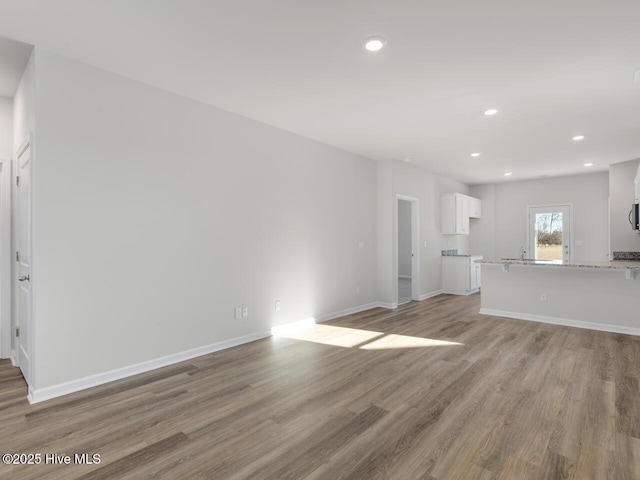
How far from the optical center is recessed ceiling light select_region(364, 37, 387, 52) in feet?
8.50

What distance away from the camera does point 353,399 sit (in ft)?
9.20

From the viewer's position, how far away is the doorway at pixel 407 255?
7188mm

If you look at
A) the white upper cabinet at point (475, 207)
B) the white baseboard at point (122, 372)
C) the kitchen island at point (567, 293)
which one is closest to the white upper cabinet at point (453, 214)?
the white upper cabinet at point (475, 207)

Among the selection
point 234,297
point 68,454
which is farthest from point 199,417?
point 234,297

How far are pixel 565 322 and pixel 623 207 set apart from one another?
9.56ft

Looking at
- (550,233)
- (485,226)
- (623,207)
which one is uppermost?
(623,207)

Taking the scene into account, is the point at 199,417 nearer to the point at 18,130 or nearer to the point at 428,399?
the point at 428,399

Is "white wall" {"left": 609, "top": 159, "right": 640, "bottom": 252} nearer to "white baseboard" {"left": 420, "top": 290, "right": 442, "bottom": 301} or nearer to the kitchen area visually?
the kitchen area

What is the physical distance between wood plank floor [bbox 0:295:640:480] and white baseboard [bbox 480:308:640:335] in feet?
2.94

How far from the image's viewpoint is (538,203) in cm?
848

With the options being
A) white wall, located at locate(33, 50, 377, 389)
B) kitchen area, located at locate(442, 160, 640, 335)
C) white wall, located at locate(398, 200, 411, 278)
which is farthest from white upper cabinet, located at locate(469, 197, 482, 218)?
white wall, located at locate(33, 50, 377, 389)

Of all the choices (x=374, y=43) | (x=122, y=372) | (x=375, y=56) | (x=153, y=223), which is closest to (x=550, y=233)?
(x=375, y=56)

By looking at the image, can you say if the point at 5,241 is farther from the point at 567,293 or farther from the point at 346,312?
the point at 567,293

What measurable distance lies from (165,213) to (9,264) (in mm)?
1759
